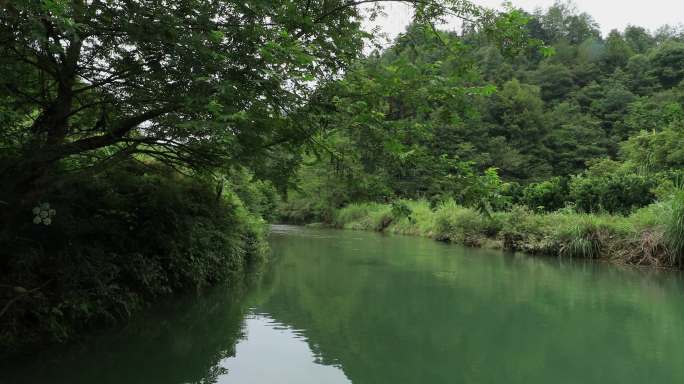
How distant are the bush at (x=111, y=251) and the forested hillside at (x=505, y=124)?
6.00ft

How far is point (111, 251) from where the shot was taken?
6207 millimetres

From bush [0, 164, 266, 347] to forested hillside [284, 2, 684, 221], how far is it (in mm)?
1829

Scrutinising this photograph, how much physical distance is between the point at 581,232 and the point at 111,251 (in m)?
12.9

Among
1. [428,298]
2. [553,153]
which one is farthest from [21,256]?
[553,153]

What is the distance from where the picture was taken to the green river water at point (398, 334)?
502cm

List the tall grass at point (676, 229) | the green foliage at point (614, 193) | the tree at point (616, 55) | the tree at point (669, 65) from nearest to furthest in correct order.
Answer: the tall grass at point (676, 229) < the green foliage at point (614, 193) < the tree at point (669, 65) < the tree at point (616, 55)

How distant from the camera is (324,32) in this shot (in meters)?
5.11

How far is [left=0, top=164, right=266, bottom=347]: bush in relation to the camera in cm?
505

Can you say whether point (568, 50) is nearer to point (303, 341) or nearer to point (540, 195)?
point (540, 195)

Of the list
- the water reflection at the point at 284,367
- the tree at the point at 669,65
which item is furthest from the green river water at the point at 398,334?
the tree at the point at 669,65

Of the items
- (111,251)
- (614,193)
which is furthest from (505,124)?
(111,251)

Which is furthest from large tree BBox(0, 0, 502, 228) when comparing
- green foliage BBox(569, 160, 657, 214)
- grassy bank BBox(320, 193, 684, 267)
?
green foliage BBox(569, 160, 657, 214)

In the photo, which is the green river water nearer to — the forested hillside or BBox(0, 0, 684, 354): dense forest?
BBox(0, 0, 684, 354): dense forest

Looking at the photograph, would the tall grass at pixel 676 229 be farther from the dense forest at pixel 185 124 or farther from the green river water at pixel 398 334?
the dense forest at pixel 185 124
